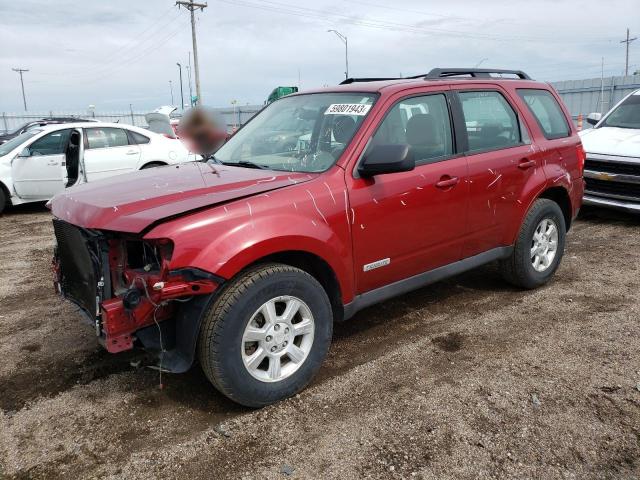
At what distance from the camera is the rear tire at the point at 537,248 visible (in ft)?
15.1

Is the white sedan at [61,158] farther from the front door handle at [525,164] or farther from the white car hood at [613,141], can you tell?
the white car hood at [613,141]

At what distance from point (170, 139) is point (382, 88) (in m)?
7.53

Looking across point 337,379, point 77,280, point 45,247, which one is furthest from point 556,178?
point 45,247

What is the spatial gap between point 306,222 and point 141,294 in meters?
0.99

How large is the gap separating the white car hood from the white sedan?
249 inches

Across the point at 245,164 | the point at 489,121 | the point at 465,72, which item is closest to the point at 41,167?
the point at 245,164

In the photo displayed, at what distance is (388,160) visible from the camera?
10.5 feet

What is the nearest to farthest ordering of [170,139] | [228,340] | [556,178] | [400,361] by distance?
[228,340] < [400,361] < [556,178] < [170,139]

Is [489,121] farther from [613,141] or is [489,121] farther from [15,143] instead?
[15,143]

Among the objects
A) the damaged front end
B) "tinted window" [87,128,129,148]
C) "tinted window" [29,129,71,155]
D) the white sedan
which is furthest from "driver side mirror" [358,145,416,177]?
"tinted window" [29,129,71,155]

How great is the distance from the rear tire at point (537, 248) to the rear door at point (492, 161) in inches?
9.5

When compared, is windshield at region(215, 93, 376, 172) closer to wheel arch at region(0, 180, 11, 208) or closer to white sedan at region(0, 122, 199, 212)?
white sedan at region(0, 122, 199, 212)

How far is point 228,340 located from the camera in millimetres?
2764

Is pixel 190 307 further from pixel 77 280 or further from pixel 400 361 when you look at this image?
pixel 400 361
